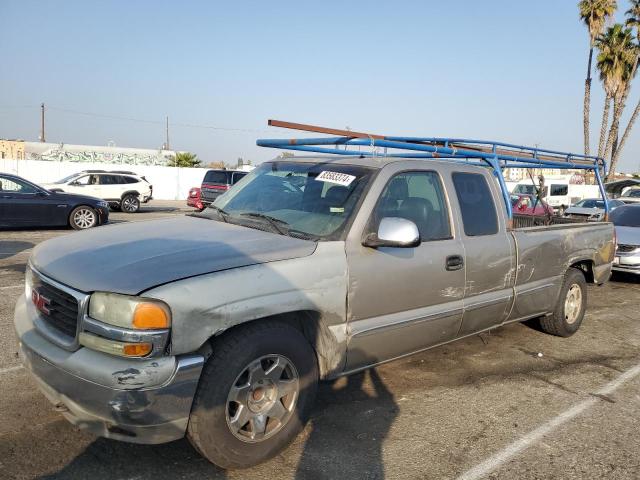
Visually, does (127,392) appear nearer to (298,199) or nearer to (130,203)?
(298,199)

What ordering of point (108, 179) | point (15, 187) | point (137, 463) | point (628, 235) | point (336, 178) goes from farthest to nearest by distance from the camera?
point (108, 179) < point (15, 187) < point (628, 235) < point (336, 178) < point (137, 463)

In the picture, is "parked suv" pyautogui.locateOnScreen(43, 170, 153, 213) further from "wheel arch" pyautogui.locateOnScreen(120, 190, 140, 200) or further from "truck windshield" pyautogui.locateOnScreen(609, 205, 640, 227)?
"truck windshield" pyautogui.locateOnScreen(609, 205, 640, 227)

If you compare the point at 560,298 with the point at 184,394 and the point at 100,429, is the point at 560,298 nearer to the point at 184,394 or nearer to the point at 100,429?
the point at 184,394

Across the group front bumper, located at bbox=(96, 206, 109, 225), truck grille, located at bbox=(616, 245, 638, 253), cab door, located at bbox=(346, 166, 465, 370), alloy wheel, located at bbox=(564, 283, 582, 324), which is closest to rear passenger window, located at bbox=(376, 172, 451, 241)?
cab door, located at bbox=(346, 166, 465, 370)

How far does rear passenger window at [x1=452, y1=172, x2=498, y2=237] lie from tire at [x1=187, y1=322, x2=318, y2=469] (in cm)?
184

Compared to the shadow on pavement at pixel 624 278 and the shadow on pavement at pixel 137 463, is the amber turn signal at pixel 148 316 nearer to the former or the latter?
the shadow on pavement at pixel 137 463

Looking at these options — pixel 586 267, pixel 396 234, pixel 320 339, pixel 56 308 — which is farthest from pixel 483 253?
pixel 56 308

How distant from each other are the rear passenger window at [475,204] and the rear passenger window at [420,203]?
0.21 m

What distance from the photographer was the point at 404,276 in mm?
3500

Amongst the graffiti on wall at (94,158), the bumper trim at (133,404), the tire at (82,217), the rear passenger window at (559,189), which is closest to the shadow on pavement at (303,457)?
the bumper trim at (133,404)

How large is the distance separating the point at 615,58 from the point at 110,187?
2812cm

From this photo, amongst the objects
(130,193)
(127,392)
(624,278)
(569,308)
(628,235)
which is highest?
(628,235)

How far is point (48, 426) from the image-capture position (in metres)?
3.23

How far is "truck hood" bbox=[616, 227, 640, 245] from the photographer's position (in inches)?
358
